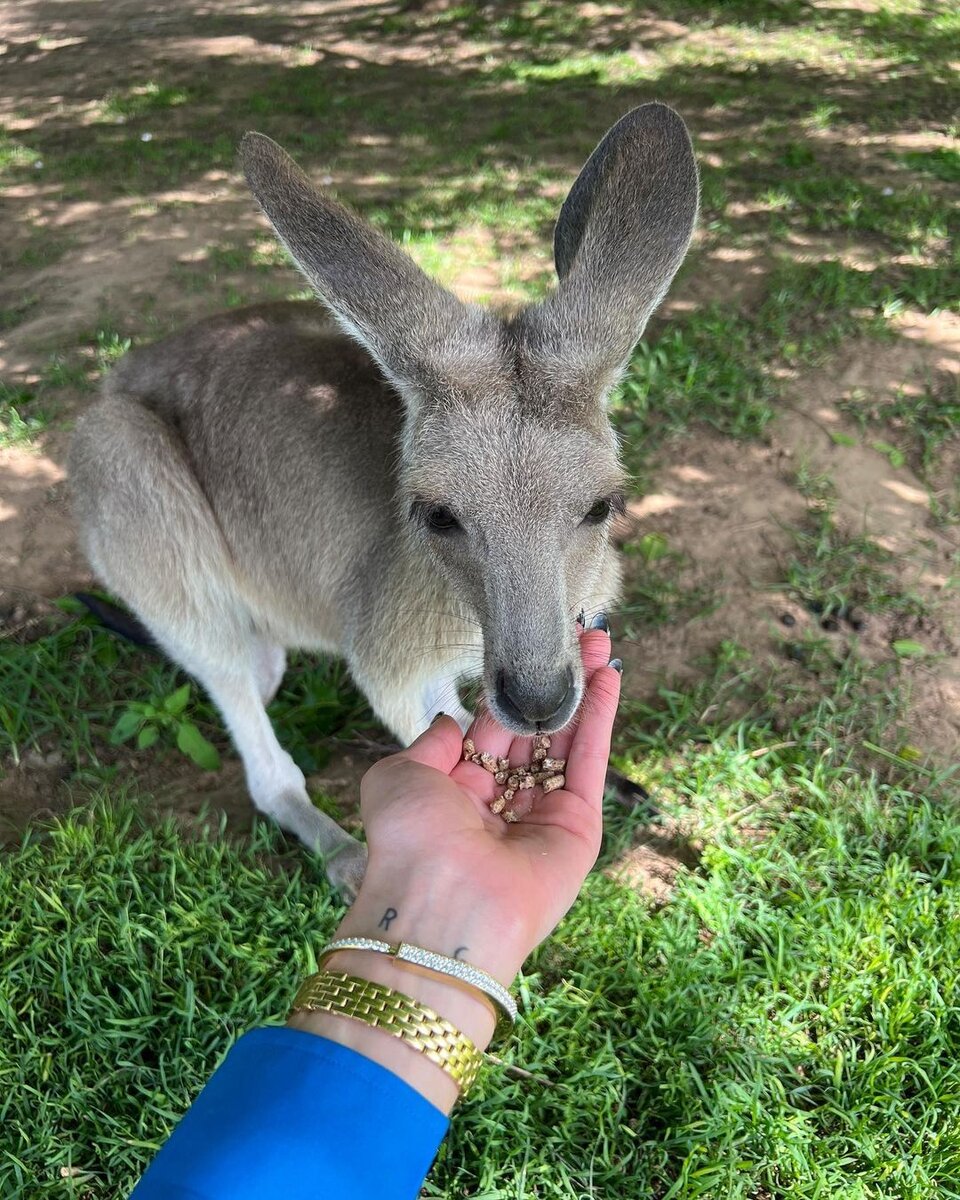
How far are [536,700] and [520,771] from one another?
417 mm

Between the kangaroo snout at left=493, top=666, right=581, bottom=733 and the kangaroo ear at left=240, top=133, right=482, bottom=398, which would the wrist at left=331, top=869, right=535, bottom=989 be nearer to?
the kangaroo snout at left=493, top=666, right=581, bottom=733

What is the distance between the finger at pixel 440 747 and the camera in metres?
1.99

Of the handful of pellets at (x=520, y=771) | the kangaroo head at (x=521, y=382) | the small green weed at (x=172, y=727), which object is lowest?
the small green weed at (x=172, y=727)

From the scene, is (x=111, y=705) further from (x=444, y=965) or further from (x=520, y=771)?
(x=444, y=965)

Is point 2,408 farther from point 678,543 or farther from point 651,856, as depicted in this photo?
point 651,856

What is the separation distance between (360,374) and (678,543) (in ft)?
5.18

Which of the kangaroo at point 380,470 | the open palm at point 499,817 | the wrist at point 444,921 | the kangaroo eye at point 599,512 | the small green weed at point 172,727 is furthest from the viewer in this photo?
the small green weed at point 172,727

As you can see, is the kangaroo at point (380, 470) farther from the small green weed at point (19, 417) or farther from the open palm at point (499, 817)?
the small green weed at point (19, 417)

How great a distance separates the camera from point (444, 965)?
4.90 ft

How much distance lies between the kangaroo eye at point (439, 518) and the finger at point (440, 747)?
0.47m

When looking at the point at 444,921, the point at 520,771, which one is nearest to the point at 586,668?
the point at 520,771

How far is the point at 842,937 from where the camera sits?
238 centimetres

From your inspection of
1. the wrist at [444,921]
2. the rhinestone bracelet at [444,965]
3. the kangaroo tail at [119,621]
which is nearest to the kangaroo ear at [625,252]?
the wrist at [444,921]

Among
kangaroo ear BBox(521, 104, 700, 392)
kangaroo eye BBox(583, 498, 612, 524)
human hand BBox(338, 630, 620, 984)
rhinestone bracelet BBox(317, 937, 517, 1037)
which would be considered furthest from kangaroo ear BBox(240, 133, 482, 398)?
rhinestone bracelet BBox(317, 937, 517, 1037)
